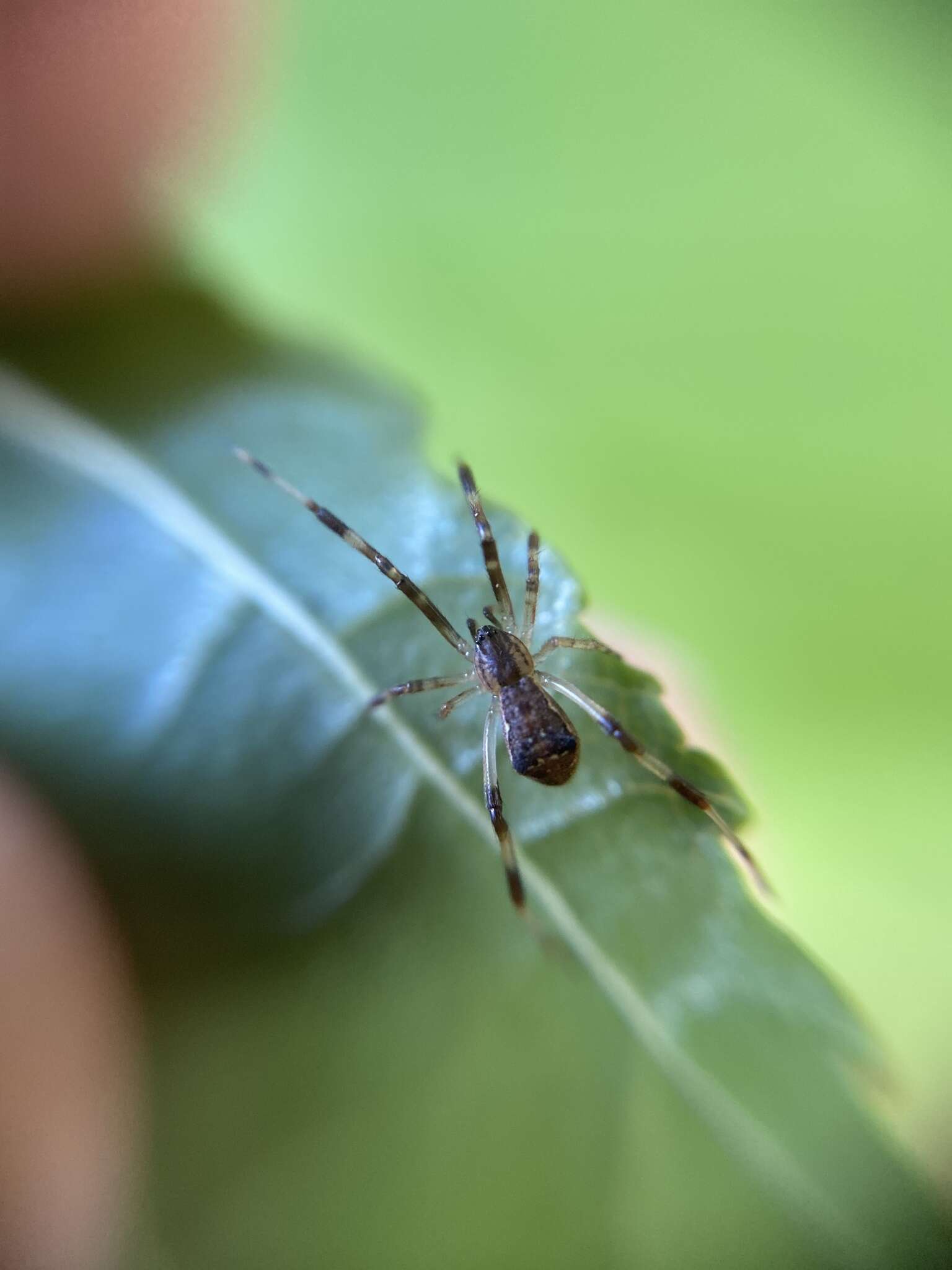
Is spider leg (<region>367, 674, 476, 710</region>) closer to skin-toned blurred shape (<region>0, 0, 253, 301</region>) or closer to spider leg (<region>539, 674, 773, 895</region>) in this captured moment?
spider leg (<region>539, 674, 773, 895</region>)

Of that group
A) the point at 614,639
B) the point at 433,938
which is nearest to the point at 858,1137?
the point at 433,938

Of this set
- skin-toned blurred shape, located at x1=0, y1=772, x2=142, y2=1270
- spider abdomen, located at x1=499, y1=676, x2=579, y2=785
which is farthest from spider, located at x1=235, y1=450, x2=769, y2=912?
skin-toned blurred shape, located at x1=0, y1=772, x2=142, y2=1270

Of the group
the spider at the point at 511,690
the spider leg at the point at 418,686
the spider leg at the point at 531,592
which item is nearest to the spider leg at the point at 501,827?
the spider at the point at 511,690

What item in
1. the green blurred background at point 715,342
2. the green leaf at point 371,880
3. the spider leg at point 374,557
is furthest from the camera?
the green blurred background at point 715,342

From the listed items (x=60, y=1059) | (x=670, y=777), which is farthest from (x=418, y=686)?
(x=60, y=1059)

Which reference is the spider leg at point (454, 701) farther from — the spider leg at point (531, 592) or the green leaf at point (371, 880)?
the spider leg at point (531, 592)

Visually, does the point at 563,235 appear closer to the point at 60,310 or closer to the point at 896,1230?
the point at 60,310
